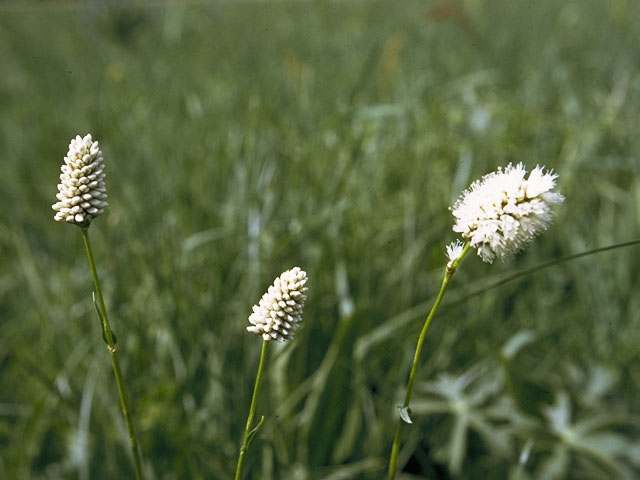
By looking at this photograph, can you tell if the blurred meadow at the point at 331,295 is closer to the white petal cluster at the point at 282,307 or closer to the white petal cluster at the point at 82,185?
the white petal cluster at the point at 282,307

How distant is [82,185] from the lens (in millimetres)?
707

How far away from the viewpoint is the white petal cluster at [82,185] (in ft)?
2.30

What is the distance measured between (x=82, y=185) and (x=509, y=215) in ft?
1.42

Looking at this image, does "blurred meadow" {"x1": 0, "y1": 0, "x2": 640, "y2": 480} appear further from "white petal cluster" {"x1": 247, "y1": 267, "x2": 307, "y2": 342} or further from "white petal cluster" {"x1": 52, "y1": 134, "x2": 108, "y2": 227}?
"white petal cluster" {"x1": 52, "y1": 134, "x2": 108, "y2": 227}

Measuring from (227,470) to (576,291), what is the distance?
1.18 m

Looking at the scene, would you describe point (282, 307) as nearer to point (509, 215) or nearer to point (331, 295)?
point (509, 215)

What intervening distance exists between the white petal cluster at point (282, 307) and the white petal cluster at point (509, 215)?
0.59 ft

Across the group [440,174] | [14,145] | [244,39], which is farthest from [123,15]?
[440,174]

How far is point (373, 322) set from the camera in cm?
173

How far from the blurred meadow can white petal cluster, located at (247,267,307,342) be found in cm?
27

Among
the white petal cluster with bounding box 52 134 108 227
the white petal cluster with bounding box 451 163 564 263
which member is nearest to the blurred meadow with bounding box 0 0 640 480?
the white petal cluster with bounding box 451 163 564 263

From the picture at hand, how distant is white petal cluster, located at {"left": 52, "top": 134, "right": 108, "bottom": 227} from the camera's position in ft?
2.30

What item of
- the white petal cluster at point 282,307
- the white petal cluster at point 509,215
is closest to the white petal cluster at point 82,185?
the white petal cluster at point 282,307

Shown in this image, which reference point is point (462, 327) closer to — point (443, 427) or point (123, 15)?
point (443, 427)
